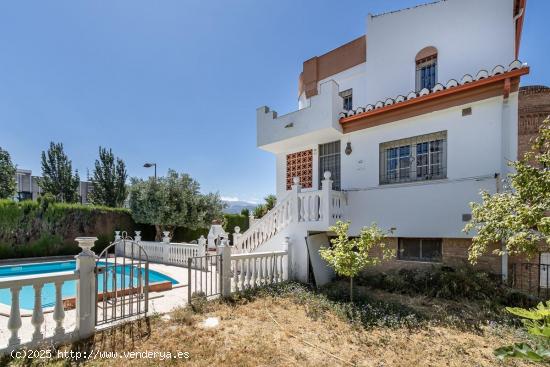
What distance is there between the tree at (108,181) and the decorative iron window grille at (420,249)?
82.9 feet

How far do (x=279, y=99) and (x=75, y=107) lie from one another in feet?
37.4

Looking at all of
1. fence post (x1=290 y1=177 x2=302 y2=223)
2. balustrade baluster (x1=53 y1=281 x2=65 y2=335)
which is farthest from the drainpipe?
balustrade baluster (x1=53 y1=281 x2=65 y2=335)

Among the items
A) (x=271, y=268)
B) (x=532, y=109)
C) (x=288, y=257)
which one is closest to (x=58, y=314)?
(x=271, y=268)

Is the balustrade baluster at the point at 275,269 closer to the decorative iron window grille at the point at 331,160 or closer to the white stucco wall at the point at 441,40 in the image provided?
the decorative iron window grille at the point at 331,160

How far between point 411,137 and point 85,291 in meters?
9.86

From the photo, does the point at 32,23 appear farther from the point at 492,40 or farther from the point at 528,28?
the point at 528,28

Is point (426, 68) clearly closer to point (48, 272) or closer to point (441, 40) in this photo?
point (441, 40)

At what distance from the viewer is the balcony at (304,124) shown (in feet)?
32.6

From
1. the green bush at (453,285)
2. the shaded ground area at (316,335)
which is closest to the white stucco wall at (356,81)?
the green bush at (453,285)

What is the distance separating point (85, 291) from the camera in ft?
15.7

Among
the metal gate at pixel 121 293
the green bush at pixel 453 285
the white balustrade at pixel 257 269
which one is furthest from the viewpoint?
the white balustrade at pixel 257 269

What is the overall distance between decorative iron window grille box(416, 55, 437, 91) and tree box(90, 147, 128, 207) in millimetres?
25916

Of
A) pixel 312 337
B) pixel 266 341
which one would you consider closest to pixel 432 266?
pixel 312 337

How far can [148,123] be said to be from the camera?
17.0 meters
